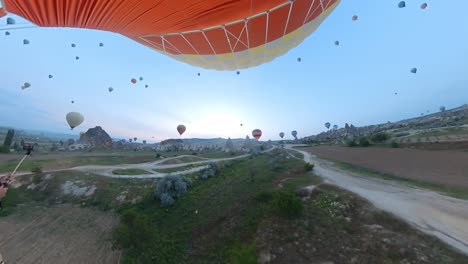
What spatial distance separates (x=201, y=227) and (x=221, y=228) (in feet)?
6.97

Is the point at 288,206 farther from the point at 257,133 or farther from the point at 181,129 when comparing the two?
the point at 181,129

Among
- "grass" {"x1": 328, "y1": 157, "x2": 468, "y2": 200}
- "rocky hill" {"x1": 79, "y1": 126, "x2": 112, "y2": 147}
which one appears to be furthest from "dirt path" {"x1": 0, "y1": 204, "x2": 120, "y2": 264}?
"rocky hill" {"x1": 79, "y1": 126, "x2": 112, "y2": 147}

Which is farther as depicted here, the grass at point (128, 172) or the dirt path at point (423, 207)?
the grass at point (128, 172)

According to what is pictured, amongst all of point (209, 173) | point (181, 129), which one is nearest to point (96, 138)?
point (181, 129)

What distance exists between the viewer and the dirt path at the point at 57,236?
55.7ft

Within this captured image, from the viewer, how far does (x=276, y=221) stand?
14.4 m

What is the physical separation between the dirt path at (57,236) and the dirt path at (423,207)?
18166mm

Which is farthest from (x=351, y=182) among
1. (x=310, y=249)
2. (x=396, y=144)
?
(x=396, y=144)

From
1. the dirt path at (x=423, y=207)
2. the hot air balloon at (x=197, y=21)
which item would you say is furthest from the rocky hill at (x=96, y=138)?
the hot air balloon at (x=197, y=21)

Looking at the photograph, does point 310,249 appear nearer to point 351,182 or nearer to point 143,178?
point 351,182

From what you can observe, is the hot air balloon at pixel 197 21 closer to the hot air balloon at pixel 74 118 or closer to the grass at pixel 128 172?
the grass at pixel 128 172

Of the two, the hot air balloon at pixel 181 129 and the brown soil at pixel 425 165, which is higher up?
the hot air balloon at pixel 181 129

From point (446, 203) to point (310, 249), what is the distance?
9430 millimetres

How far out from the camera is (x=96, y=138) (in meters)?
101
